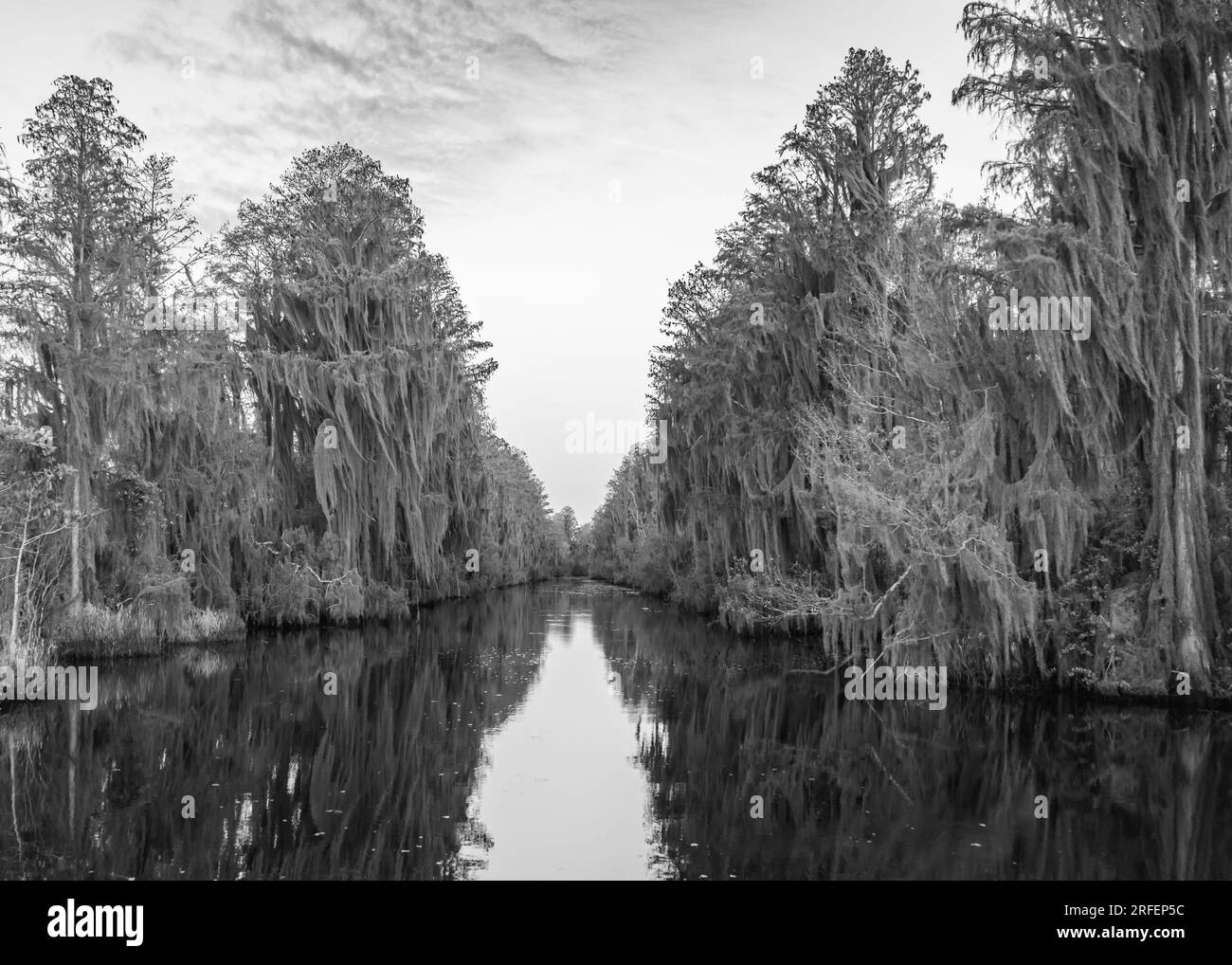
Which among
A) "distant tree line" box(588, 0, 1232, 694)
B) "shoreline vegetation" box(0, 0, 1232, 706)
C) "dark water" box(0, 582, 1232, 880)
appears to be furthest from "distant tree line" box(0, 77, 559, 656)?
"distant tree line" box(588, 0, 1232, 694)

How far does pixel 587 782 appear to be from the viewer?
10023mm

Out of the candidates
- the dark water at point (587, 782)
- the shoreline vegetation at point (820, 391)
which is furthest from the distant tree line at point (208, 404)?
the dark water at point (587, 782)

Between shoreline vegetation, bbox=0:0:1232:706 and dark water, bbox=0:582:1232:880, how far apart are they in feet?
6.87

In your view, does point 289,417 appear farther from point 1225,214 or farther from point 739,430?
point 1225,214

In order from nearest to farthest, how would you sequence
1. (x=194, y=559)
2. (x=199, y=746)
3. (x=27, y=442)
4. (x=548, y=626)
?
(x=199, y=746), (x=27, y=442), (x=194, y=559), (x=548, y=626)

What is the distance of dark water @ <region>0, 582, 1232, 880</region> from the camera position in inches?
287

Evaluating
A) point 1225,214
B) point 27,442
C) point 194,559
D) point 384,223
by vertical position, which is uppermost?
point 384,223

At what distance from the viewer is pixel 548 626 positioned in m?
29.4

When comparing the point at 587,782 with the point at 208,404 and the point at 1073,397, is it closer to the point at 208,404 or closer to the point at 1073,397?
the point at 1073,397

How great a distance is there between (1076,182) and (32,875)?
15949mm

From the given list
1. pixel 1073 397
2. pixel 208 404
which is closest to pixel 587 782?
pixel 1073 397

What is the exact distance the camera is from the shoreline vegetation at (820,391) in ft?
42.7

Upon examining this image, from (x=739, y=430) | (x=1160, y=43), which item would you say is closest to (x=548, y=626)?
(x=739, y=430)

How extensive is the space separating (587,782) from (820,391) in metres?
14.7
